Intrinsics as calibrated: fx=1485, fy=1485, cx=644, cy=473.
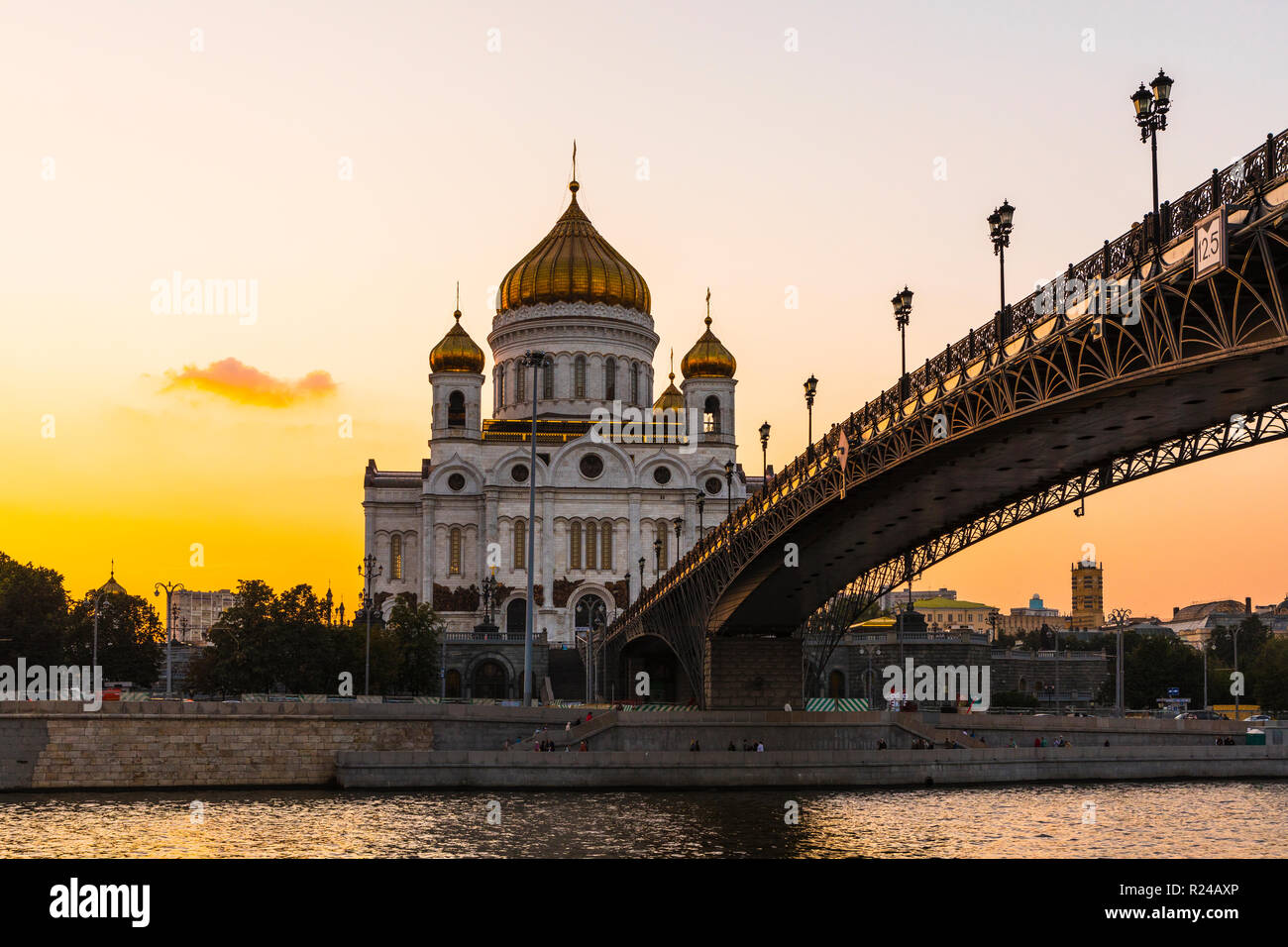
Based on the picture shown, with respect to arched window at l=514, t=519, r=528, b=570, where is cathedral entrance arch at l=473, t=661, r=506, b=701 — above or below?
below

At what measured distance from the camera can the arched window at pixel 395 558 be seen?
96562mm

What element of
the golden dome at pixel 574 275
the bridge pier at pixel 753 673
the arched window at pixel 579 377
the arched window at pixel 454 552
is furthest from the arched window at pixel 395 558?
the bridge pier at pixel 753 673

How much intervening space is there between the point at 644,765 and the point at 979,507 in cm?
1144

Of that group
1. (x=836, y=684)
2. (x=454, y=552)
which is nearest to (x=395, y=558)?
(x=454, y=552)

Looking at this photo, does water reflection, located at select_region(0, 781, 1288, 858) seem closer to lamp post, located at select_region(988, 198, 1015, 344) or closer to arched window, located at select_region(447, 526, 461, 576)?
lamp post, located at select_region(988, 198, 1015, 344)

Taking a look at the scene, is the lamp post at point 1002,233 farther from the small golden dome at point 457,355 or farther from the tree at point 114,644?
the small golden dome at point 457,355

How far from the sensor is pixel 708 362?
101375 mm

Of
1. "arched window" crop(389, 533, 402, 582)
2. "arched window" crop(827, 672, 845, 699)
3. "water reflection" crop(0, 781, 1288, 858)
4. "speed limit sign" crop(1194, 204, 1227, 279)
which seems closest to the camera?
"speed limit sign" crop(1194, 204, 1227, 279)

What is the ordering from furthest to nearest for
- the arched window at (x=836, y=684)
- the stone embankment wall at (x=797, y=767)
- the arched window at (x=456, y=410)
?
1. the arched window at (x=456, y=410)
2. the arched window at (x=836, y=684)
3. the stone embankment wall at (x=797, y=767)

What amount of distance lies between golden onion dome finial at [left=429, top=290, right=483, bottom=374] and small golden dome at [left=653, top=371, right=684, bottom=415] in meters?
14.4

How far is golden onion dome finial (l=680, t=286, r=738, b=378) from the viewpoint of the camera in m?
101

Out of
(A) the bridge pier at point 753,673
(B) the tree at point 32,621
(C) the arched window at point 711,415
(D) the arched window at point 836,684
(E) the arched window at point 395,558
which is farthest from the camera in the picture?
(C) the arched window at point 711,415

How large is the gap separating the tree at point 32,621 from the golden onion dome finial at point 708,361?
44.9m

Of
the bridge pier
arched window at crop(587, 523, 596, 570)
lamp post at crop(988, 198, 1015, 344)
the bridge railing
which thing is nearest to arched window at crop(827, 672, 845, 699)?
arched window at crop(587, 523, 596, 570)
